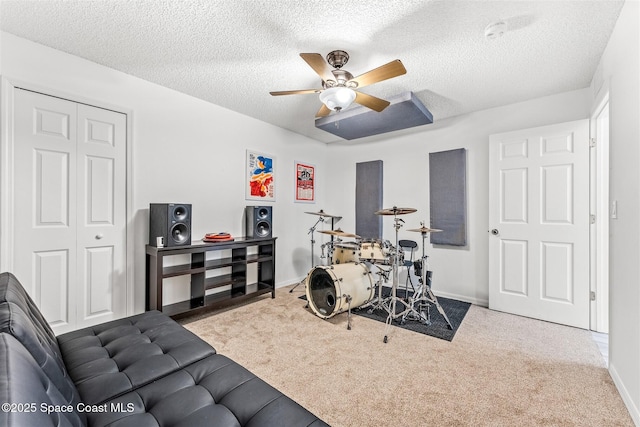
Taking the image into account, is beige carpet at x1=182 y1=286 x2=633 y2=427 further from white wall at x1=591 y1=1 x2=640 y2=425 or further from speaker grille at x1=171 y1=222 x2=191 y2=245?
speaker grille at x1=171 y1=222 x2=191 y2=245

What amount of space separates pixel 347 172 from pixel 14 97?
3911 millimetres

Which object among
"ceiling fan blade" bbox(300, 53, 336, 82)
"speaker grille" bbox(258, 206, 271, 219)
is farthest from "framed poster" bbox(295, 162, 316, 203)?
"ceiling fan blade" bbox(300, 53, 336, 82)

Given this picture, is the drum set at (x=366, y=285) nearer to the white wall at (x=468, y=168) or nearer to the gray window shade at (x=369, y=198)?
the white wall at (x=468, y=168)

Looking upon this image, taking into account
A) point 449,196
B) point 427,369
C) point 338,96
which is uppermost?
point 338,96

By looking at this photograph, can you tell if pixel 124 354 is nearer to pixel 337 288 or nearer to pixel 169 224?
pixel 169 224

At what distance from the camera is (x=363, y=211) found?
4.56 metres

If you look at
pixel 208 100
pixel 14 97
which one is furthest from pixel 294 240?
pixel 14 97

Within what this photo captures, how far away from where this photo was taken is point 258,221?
11.5 ft

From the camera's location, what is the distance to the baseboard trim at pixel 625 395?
1.50 m

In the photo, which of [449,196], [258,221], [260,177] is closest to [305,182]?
[260,177]

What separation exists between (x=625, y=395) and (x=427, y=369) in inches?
43.8

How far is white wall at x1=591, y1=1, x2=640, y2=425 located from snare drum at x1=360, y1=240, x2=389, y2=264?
1706 millimetres

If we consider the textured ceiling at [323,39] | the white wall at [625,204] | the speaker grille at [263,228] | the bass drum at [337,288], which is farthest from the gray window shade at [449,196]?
the speaker grille at [263,228]

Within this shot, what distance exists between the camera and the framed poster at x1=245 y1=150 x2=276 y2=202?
149 inches
